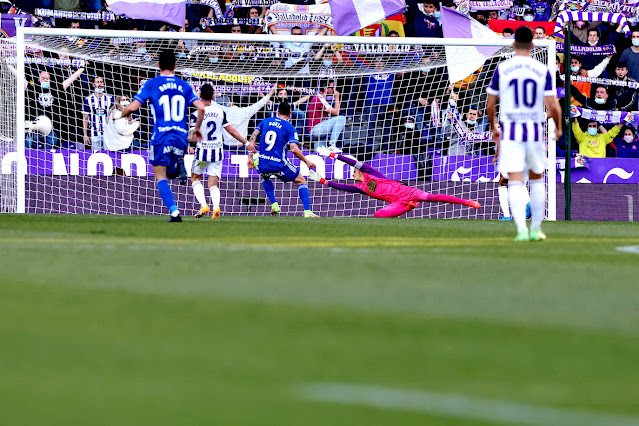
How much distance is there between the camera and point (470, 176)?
15.9 metres

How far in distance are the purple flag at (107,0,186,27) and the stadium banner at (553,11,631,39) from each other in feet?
21.1

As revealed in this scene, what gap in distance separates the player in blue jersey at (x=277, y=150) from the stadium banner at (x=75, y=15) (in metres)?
4.23

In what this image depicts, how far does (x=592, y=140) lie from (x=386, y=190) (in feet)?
15.7

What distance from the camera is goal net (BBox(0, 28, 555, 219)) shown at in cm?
1539

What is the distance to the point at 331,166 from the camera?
53.1 ft

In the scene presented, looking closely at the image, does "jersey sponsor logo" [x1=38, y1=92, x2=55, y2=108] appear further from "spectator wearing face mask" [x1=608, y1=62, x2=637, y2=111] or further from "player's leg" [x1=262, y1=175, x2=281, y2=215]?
"spectator wearing face mask" [x1=608, y1=62, x2=637, y2=111]

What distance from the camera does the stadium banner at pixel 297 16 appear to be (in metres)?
17.8

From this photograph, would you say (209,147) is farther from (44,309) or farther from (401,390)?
(401,390)

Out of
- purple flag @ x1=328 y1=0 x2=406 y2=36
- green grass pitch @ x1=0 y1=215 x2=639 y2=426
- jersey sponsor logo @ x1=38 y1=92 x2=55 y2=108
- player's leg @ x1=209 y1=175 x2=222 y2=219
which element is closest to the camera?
green grass pitch @ x1=0 y1=215 x2=639 y2=426

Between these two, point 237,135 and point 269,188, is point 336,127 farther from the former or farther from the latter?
point 237,135

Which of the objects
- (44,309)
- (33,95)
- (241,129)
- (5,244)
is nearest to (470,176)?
(241,129)

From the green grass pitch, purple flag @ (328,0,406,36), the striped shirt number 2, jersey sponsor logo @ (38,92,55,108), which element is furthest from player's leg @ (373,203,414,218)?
the green grass pitch

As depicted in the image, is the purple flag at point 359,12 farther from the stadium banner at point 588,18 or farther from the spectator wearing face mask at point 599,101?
the spectator wearing face mask at point 599,101

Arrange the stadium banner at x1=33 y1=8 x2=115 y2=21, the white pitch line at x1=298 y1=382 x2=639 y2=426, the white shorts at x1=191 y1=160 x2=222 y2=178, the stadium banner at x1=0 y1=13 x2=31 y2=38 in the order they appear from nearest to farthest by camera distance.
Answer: the white pitch line at x1=298 y1=382 x2=639 y2=426 < the white shorts at x1=191 y1=160 x2=222 y2=178 < the stadium banner at x1=0 y1=13 x2=31 y2=38 < the stadium banner at x1=33 y1=8 x2=115 y2=21
